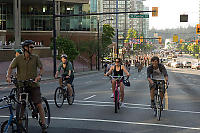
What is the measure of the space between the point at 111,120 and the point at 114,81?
2.31m

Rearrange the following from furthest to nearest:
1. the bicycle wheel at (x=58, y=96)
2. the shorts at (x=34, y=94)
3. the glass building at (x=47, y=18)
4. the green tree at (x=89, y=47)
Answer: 1. the glass building at (x=47, y=18)
2. the green tree at (x=89, y=47)
3. the bicycle wheel at (x=58, y=96)
4. the shorts at (x=34, y=94)

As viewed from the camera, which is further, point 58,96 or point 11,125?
point 58,96

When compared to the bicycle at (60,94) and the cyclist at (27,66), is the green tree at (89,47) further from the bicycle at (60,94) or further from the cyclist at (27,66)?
the cyclist at (27,66)

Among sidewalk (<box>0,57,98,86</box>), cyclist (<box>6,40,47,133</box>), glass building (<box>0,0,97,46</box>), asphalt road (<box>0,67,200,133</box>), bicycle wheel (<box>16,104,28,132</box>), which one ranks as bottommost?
sidewalk (<box>0,57,98,86</box>)

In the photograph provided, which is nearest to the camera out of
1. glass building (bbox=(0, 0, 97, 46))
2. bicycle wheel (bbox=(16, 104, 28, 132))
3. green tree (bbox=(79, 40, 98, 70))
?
bicycle wheel (bbox=(16, 104, 28, 132))

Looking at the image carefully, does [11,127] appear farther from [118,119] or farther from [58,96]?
[58,96]

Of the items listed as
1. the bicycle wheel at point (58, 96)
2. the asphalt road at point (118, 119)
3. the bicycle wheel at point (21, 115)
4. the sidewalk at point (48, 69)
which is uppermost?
the bicycle wheel at point (21, 115)

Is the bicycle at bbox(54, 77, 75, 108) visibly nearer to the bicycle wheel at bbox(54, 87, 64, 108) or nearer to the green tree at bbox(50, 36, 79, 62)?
the bicycle wheel at bbox(54, 87, 64, 108)

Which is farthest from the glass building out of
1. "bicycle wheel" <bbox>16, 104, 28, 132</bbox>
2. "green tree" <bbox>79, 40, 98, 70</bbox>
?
"bicycle wheel" <bbox>16, 104, 28, 132</bbox>

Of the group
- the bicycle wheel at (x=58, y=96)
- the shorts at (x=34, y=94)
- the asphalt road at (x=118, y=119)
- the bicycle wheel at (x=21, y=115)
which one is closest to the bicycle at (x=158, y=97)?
the asphalt road at (x=118, y=119)

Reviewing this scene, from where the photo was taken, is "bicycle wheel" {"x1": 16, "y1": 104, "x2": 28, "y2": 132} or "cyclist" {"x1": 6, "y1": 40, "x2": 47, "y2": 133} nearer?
"bicycle wheel" {"x1": 16, "y1": 104, "x2": 28, "y2": 132}

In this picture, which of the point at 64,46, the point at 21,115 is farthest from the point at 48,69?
the point at 21,115

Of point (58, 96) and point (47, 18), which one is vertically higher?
point (47, 18)

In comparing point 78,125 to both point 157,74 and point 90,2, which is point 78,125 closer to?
point 157,74
